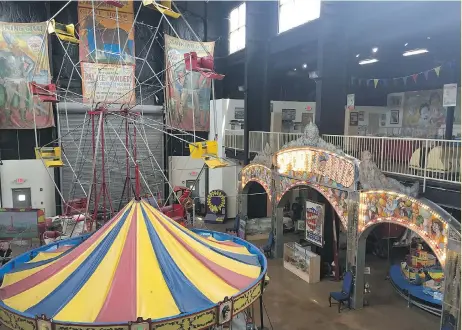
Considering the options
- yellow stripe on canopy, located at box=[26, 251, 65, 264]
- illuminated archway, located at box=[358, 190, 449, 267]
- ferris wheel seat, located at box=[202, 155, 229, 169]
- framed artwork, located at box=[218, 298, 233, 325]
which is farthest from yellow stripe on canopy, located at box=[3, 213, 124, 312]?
illuminated archway, located at box=[358, 190, 449, 267]

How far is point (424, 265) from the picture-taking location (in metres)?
11.2

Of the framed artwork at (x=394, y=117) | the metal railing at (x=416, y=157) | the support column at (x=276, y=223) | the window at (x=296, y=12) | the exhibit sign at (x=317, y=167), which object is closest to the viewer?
the metal railing at (x=416, y=157)

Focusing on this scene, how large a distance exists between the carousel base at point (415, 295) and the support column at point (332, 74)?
458cm

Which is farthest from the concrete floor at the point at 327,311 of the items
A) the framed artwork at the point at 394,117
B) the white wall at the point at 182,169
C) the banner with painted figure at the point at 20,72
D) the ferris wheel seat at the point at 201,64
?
the banner with painted figure at the point at 20,72

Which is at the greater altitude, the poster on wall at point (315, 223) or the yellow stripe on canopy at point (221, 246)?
the yellow stripe on canopy at point (221, 246)

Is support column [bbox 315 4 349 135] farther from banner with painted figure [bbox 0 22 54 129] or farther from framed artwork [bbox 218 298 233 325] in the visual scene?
banner with painted figure [bbox 0 22 54 129]

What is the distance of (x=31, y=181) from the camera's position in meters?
17.1

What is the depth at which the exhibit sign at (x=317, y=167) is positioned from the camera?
32.7 ft

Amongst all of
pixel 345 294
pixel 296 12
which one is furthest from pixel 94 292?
pixel 296 12

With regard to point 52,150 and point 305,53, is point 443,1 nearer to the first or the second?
point 305,53

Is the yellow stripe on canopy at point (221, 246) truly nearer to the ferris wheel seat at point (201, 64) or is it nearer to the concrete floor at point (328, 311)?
the concrete floor at point (328, 311)

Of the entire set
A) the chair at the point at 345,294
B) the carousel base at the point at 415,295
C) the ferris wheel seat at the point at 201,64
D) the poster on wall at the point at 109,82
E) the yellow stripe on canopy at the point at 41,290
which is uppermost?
the poster on wall at the point at 109,82

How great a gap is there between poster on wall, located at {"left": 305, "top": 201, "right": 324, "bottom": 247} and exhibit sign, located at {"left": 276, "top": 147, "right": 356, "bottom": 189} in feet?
3.86

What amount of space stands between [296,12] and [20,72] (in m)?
10.7
